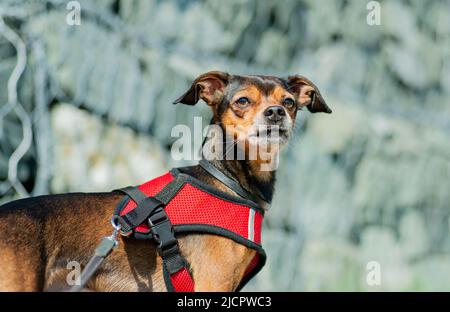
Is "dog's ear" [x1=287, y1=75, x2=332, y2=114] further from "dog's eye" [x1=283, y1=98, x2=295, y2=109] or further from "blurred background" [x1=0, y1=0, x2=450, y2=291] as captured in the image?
"blurred background" [x1=0, y1=0, x2=450, y2=291]

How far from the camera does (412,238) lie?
443 centimetres

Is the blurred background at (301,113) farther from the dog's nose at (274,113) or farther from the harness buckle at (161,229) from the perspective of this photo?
the harness buckle at (161,229)

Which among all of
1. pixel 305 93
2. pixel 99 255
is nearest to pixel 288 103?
pixel 305 93

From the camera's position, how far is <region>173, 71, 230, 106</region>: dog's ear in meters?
2.90

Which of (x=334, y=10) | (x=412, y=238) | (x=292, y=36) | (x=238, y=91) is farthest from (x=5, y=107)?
(x=412, y=238)

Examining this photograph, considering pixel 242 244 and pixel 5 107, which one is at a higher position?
pixel 5 107

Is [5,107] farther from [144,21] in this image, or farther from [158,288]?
[158,288]

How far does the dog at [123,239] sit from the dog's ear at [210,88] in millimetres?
45

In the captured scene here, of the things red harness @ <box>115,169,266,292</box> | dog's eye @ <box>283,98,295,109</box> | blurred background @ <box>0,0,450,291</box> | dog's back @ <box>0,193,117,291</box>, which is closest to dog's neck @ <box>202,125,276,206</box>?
red harness @ <box>115,169,266,292</box>

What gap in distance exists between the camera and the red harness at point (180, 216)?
2.45 meters

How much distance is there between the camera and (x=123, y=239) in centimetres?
250

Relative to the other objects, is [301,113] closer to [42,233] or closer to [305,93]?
[305,93]

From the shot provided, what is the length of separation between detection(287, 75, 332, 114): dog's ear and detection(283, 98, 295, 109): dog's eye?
169 mm
